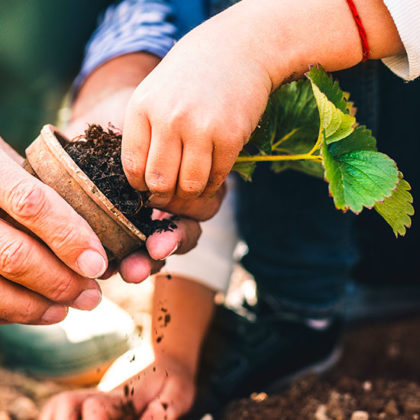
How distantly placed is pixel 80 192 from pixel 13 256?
0.17m

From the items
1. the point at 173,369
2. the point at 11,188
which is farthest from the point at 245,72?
the point at 173,369

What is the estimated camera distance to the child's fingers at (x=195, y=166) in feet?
2.51

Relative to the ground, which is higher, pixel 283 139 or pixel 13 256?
pixel 13 256

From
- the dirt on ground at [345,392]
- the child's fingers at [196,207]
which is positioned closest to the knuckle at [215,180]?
the child's fingers at [196,207]

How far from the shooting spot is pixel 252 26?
81cm

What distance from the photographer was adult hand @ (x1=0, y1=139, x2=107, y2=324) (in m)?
0.79

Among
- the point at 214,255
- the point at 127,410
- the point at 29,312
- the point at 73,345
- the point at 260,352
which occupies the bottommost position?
the point at 260,352

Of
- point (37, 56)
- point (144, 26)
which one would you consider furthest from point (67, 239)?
point (37, 56)

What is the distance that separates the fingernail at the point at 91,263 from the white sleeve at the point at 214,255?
1.95 ft

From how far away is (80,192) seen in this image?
2.70 ft

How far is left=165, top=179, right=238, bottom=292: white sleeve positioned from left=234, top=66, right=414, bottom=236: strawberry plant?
0.64 meters

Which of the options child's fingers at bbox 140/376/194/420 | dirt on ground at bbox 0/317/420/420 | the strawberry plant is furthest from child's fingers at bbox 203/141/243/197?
dirt on ground at bbox 0/317/420/420

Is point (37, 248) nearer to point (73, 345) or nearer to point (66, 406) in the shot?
point (66, 406)

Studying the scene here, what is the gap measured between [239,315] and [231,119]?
105 centimetres
